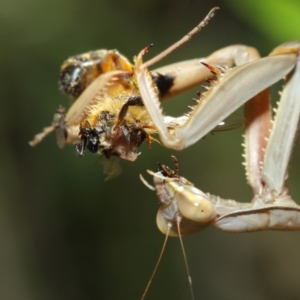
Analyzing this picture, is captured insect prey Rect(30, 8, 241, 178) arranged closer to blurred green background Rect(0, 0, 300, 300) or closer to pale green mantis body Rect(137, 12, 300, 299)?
pale green mantis body Rect(137, 12, 300, 299)

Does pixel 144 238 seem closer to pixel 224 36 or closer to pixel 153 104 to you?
pixel 224 36

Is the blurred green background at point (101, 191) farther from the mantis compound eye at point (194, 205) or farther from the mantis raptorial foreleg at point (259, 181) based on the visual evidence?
the mantis compound eye at point (194, 205)

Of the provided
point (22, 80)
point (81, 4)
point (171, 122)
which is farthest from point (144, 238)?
point (171, 122)

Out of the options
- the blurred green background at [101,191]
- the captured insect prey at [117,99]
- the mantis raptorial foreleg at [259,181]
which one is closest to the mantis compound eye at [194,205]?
the mantis raptorial foreleg at [259,181]

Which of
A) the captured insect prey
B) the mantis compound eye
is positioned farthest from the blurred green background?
the mantis compound eye

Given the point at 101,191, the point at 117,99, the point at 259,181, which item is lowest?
the point at 259,181

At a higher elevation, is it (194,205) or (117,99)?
(117,99)

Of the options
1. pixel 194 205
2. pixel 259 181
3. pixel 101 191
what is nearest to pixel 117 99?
pixel 194 205

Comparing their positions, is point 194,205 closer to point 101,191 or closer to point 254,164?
point 254,164
